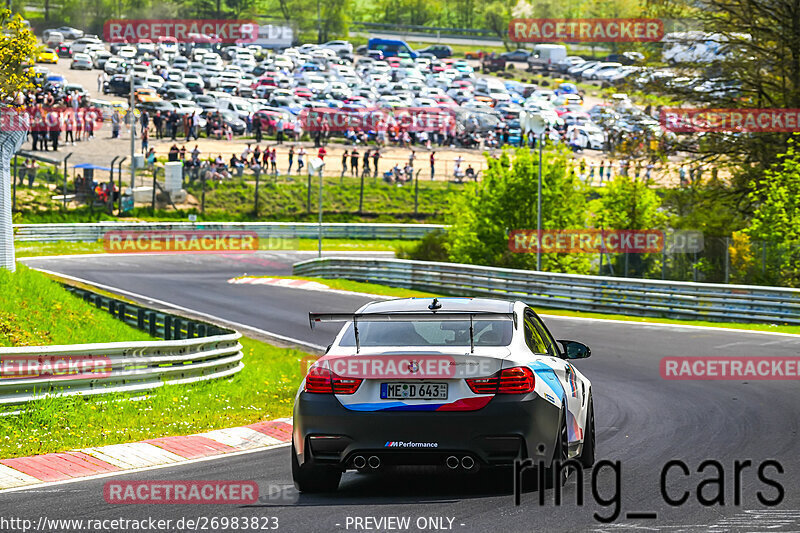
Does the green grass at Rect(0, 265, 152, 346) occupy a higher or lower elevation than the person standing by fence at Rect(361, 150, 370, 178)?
lower

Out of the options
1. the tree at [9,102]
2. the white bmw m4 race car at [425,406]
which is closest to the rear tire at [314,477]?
the white bmw m4 race car at [425,406]

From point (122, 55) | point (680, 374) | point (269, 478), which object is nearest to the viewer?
point (269, 478)

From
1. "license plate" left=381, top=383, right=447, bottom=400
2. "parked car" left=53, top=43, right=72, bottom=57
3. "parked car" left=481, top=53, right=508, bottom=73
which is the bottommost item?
"license plate" left=381, top=383, right=447, bottom=400

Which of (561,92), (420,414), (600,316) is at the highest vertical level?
(561,92)

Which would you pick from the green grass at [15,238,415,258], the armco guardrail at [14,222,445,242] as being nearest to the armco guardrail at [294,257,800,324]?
the green grass at [15,238,415,258]

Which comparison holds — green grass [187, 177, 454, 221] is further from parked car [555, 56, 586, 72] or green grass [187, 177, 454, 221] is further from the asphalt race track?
parked car [555, 56, 586, 72]

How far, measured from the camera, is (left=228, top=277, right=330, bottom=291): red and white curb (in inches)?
1427

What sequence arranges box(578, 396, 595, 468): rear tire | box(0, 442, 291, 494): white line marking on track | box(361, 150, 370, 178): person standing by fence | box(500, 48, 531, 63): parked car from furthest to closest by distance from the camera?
box(500, 48, 531, 63): parked car
box(361, 150, 370, 178): person standing by fence
box(578, 396, 595, 468): rear tire
box(0, 442, 291, 494): white line marking on track

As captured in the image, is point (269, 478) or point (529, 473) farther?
point (269, 478)

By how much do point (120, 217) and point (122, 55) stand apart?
39888 millimetres

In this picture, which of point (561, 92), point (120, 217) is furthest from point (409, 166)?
point (561, 92)

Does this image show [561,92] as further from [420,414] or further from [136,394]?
[420,414]

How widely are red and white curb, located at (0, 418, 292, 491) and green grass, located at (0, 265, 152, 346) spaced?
23.0 feet

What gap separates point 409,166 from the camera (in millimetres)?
64250
